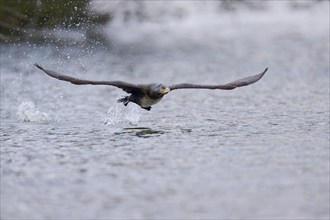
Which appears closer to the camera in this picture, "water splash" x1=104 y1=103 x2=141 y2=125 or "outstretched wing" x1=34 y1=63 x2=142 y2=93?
"outstretched wing" x1=34 y1=63 x2=142 y2=93

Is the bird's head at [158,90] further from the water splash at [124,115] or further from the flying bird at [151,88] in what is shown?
the water splash at [124,115]

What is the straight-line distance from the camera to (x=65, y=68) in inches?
1008

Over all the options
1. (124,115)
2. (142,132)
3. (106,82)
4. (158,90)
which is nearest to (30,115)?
(124,115)

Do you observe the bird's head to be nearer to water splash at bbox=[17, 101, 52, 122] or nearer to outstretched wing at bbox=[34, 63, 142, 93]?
outstretched wing at bbox=[34, 63, 142, 93]

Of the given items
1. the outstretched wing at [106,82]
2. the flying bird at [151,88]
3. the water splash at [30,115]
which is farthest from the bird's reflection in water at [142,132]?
the water splash at [30,115]

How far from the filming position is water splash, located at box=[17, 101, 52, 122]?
1808 centimetres

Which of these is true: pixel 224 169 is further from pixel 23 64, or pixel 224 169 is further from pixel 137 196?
pixel 23 64

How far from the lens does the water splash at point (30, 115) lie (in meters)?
18.1

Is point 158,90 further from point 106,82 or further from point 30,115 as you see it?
point 30,115

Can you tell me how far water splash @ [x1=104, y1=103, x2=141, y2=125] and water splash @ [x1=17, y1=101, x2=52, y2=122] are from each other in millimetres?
1143

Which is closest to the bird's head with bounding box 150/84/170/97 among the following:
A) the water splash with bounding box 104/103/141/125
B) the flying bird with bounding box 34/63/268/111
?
the flying bird with bounding box 34/63/268/111

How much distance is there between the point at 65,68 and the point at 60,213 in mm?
14331

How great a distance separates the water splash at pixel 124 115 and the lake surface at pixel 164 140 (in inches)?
2.0

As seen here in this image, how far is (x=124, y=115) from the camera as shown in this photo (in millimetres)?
18359
